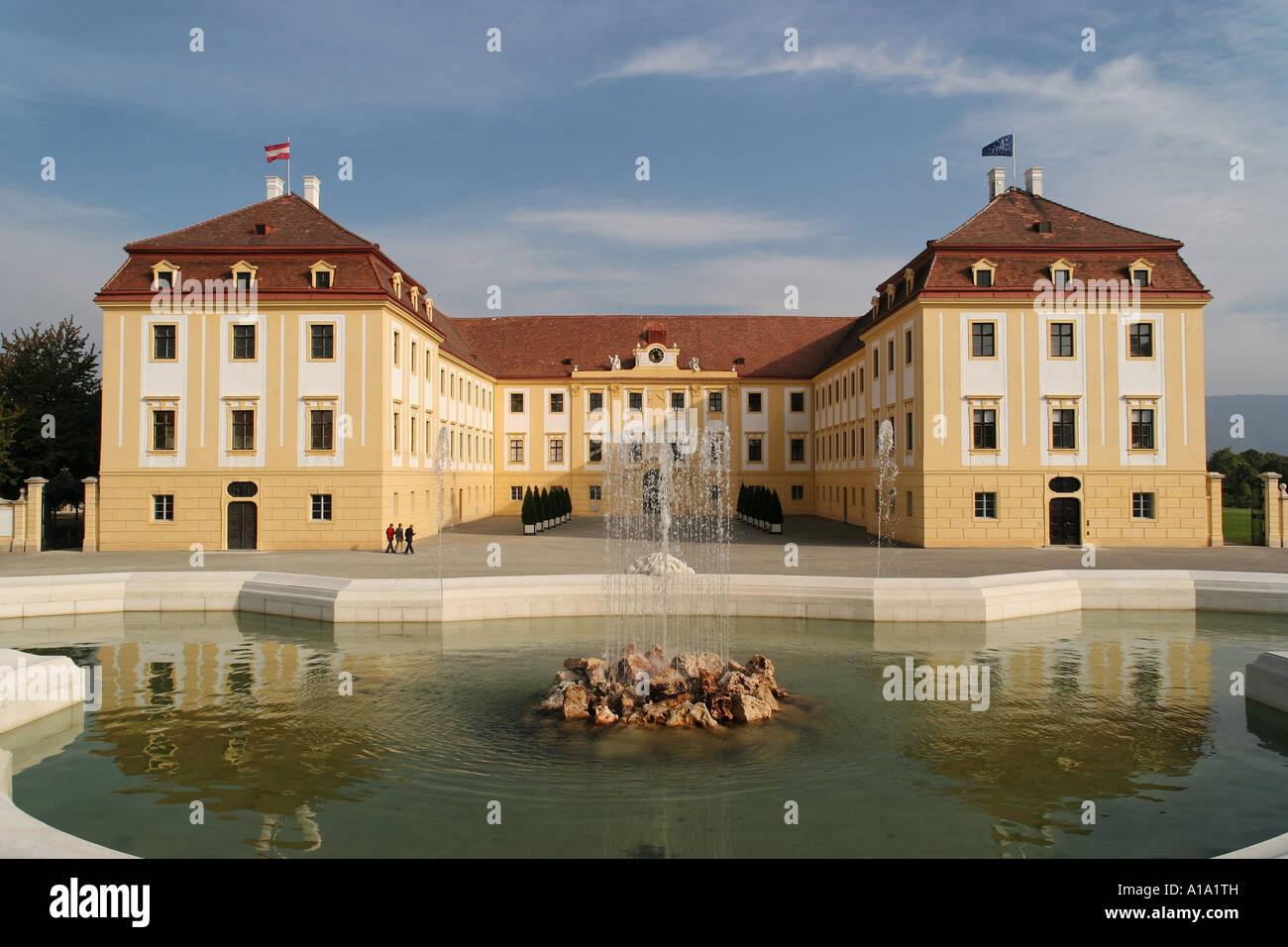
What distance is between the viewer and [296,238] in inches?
1225

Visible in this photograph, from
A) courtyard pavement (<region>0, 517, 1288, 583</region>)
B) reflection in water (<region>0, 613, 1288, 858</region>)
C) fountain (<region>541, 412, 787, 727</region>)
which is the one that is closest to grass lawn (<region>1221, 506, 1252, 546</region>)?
courtyard pavement (<region>0, 517, 1288, 583</region>)

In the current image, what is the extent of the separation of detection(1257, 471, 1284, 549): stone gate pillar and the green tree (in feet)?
155

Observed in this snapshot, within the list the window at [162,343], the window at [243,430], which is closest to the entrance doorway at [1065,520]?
the window at [243,430]

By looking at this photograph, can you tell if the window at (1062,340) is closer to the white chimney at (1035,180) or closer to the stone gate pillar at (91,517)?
the white chimney at (1035,180)

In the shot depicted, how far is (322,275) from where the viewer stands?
1188 inches

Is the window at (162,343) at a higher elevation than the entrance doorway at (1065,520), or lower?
higher

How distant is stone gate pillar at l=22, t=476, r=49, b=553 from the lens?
95.2 feet

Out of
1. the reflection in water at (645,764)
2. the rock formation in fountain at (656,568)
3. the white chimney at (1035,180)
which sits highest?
the white chimney at (1035,180)

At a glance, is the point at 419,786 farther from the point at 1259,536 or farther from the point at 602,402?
the point at 602,402

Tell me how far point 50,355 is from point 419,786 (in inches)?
1476

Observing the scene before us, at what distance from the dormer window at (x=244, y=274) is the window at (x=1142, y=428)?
109 ft

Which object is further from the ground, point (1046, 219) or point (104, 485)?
point (1046, 219)

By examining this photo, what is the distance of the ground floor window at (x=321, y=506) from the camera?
30.0m

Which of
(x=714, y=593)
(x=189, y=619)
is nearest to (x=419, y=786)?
(x=714, y=593)
